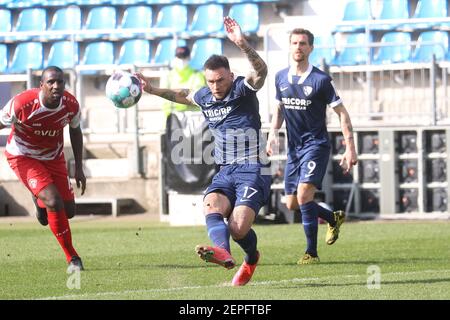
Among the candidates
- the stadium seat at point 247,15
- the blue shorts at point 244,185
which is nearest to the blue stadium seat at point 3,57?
the stadium seat at point 247,15

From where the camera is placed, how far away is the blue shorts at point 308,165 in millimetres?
12711

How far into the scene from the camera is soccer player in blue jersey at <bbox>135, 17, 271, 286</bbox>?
10.2m

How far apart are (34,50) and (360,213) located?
966 cm

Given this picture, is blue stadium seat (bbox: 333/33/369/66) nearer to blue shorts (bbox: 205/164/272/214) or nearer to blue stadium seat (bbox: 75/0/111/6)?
blue stadium seat (bbox: 75/0/111/6)

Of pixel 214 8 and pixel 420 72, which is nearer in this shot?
pixel 420 72

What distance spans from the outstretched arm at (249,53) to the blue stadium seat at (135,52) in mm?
13965

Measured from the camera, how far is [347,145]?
1186cm

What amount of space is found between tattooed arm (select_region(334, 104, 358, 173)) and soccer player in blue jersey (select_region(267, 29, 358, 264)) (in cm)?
34

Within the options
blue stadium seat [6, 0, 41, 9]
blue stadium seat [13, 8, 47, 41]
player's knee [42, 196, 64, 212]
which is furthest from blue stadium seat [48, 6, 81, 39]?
player's knee [42, 196, 64, 212]

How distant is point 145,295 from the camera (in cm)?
963

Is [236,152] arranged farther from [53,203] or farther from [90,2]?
[90,2]

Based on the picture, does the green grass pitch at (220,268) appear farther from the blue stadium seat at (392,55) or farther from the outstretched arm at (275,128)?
the blue stadium seat at (392,55)
